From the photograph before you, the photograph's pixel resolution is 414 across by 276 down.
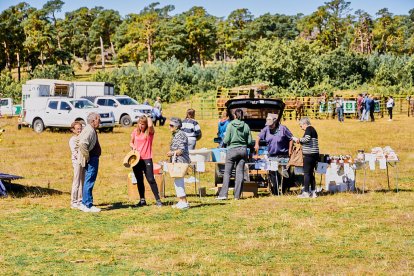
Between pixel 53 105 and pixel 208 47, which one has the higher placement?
pixel 208 47

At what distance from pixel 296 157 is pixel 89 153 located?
4.11m

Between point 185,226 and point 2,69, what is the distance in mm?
92350

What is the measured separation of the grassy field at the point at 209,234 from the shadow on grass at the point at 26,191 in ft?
0.08

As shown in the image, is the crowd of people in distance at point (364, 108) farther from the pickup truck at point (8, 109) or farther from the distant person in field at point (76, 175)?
the distant person in field at point (76, 175)

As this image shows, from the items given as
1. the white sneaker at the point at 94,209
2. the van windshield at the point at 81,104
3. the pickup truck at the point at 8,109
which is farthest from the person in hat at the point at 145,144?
the pickup truck at the point at 8,109

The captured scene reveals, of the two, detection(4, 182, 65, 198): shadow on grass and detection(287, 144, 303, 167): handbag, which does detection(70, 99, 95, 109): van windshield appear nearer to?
detection(4, 182, 65, 198): shadow on grass

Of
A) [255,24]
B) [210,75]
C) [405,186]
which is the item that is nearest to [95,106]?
[405,186]

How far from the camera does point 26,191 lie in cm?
1647

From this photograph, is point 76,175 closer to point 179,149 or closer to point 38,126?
point 179,149

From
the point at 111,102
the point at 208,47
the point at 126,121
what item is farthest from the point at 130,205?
the point at 208,47

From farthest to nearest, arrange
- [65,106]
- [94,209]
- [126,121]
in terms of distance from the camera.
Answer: [126,121]
[65,106]
[94,209]

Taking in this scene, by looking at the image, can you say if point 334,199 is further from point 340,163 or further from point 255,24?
point 255,24

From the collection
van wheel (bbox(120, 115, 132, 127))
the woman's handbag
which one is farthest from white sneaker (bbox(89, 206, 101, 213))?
van wheel (bbox(120, 115, 132, 127))

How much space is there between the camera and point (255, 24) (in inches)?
4528
